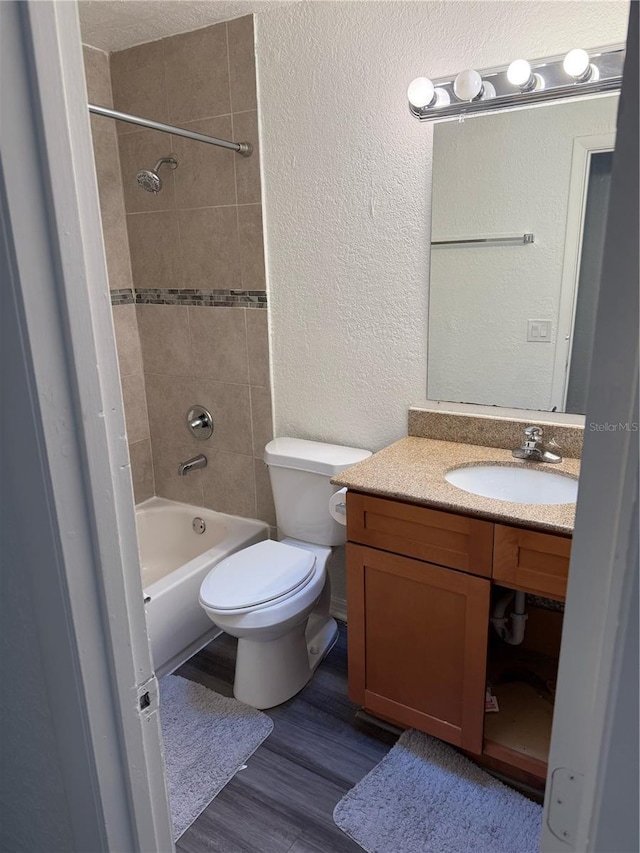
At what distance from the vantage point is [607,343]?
0.46m

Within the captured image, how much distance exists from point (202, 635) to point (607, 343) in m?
2.22

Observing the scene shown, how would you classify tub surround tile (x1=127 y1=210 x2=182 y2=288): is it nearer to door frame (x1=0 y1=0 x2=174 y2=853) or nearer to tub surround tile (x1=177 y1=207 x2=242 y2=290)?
tub surround tile (x1=177 y1=207 x2=242 y2=290)

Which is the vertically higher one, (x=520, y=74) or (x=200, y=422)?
(x=520, y=74)

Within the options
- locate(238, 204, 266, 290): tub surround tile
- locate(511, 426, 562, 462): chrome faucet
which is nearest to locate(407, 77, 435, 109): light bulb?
locate(238, 204, 266, 290): tub surround tile

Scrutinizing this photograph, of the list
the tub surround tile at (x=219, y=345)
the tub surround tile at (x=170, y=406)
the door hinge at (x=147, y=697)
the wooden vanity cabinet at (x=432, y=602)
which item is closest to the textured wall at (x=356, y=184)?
the tub surround tile at (x=219, y=345)

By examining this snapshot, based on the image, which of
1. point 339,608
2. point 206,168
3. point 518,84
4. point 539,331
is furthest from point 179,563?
point 518,84

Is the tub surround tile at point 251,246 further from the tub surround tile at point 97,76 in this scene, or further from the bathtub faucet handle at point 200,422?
the tub surround tile at point 97,76

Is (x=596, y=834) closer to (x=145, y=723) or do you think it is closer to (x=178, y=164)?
(x=145, y=723)

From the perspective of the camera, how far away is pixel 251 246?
2.31 m

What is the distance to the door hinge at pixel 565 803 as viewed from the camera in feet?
1.77

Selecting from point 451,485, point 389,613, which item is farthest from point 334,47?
point 389,613

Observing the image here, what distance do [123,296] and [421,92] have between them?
1.54 metres

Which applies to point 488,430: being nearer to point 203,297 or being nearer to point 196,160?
point 203,297

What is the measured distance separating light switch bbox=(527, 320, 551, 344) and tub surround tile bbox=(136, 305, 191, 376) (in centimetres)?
143
